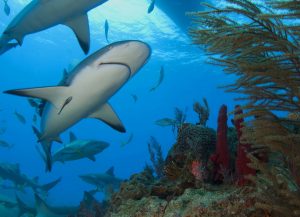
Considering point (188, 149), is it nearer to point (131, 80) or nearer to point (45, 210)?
point (45, 210)

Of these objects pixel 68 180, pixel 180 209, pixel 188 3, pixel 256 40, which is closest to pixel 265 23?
pixel 256 40

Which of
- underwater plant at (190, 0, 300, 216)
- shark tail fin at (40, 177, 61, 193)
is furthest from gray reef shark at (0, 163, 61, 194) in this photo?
underwater plant at (190, 0, 300, 216)

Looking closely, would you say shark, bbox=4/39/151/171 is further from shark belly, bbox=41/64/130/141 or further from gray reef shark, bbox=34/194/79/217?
gray reef shark, bbox=34/194/79/217

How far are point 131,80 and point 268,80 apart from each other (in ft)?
218

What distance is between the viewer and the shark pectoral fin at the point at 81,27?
5.23m

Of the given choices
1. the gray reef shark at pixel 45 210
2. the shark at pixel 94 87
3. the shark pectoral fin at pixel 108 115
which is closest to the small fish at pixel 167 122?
the shark pectoral fin at pixel 108 115

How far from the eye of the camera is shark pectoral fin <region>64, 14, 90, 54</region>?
17.2 feet

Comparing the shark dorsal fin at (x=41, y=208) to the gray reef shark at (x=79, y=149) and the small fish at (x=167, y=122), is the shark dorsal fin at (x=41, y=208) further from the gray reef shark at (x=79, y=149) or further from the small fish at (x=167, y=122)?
the small fish at (x=167, y=122)

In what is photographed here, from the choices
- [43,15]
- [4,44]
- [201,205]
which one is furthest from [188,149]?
[4,44]

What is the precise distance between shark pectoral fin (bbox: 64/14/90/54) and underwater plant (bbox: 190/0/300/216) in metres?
2.26

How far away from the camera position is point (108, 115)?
5.00 metres

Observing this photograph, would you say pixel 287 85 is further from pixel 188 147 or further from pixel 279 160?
pixel 188 147

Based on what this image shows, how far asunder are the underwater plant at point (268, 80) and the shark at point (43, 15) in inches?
79.4

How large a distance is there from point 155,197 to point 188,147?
1585mm
